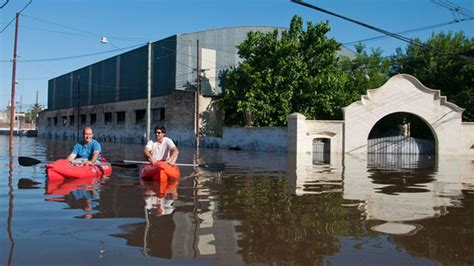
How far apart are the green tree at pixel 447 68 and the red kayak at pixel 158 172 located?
2846 cm

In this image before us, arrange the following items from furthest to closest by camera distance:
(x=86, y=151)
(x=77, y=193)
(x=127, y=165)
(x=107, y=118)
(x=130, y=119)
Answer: (x=107, y=118) < (x=130, y=119) < (x=127, y=165) < (x=86, y=151) < (x=77, y=193)

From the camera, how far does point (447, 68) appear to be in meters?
36.6

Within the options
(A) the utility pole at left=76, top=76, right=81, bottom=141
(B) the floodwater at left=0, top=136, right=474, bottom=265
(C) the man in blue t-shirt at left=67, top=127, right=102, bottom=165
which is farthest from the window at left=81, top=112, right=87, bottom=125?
(B) the floodwater at left=0, top=136, right=474, bottom=265

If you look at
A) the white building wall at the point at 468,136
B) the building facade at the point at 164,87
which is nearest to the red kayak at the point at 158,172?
the white building wall at the point at 468,136

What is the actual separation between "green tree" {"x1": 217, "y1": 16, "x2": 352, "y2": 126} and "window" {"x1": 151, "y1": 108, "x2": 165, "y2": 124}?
1303 cm

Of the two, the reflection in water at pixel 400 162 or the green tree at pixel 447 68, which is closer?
the reflection in water at pixel 400 162

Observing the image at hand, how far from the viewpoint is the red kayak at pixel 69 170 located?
11.3 m

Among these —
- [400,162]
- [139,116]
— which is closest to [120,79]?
[139,116]

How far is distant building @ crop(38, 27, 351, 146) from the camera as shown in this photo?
144 ft

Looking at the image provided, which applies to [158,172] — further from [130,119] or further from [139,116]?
[130,119]

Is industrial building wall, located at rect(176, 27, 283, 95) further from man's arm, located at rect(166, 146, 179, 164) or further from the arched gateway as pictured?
man's arm, located at rect(166, 146, 179, 164)

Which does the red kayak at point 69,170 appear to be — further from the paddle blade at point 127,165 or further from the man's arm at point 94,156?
the paddle blade at point 127,165

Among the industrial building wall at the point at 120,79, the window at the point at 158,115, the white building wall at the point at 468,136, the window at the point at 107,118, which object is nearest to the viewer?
the white building wall at the point at 468,136

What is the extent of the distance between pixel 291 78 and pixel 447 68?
41.9 feet
